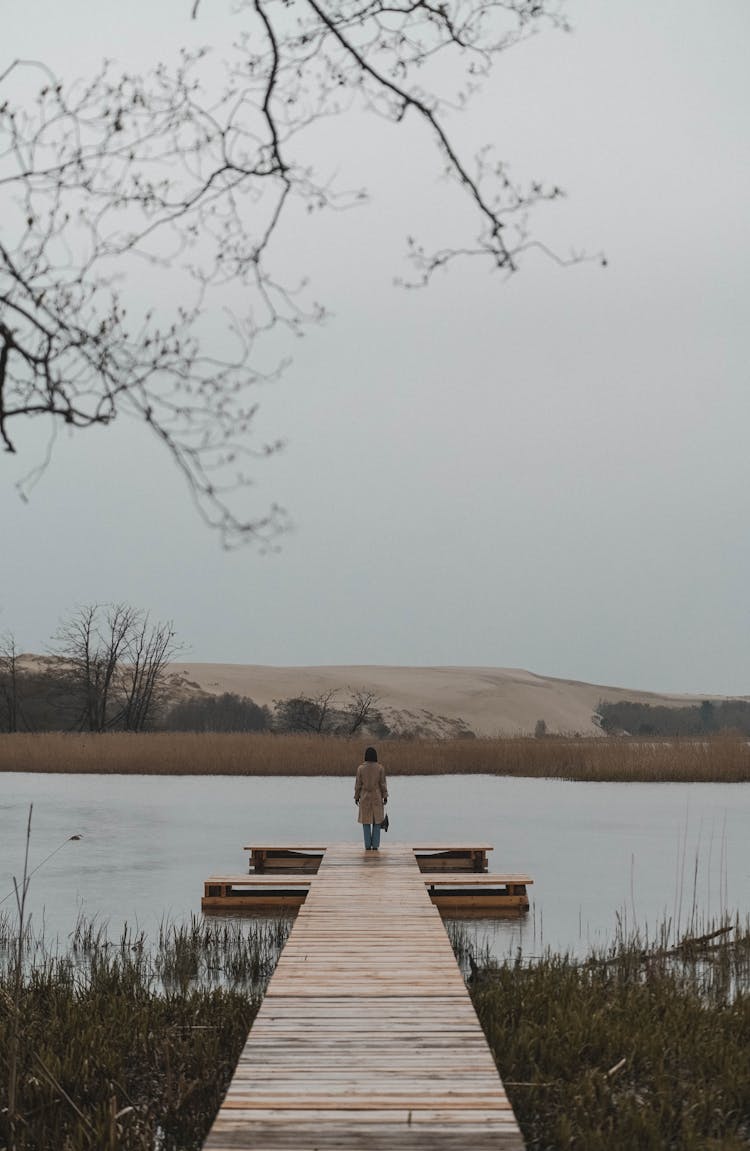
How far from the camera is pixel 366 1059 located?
4.67 metres

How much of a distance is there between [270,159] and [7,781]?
778 inches

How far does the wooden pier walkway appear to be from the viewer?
3.84 m

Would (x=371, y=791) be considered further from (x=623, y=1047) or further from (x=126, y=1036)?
(x=623, y=1047)

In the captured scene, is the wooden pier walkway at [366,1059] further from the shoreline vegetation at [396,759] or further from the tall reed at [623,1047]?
the shoreline vegetation at [396,759]

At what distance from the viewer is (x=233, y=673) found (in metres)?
77.6

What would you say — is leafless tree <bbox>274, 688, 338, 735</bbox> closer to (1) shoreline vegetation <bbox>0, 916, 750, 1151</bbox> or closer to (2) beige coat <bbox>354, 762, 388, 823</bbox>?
(2) beige coat <bbox>354, 762, 388, 823</bbox>

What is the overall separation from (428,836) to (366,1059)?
11436 mm

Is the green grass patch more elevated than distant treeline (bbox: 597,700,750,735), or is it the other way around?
distant treeline (bbox: 597,700,750,735)

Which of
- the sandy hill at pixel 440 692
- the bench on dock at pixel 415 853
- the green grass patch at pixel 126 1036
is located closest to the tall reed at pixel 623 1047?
the green grass patch at pixel 126 1036

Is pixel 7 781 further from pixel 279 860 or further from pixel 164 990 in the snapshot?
pixel 164 990

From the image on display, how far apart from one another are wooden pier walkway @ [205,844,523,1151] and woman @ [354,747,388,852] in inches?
143

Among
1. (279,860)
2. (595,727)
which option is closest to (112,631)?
(279,860)

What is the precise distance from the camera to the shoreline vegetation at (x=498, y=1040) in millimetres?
4848

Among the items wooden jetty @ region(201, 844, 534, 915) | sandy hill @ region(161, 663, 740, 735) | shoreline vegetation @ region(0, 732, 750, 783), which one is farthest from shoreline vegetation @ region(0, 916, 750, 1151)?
sandy hill @ region(161, 663, 740, 735)
